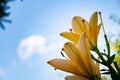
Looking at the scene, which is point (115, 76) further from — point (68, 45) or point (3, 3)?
point (3, 3)

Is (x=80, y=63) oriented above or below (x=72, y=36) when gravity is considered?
below

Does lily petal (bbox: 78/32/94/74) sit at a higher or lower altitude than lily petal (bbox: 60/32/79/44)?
lower

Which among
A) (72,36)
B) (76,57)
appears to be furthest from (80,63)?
(72,36)

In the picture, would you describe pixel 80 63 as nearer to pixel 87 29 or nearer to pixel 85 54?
pixel 85 54

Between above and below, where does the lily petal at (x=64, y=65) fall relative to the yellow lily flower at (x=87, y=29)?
below

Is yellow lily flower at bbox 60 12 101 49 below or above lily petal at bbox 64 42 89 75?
above

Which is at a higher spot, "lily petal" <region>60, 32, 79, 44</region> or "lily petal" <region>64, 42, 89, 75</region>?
"lily petal" <region>60, 32, 79, 44</region>

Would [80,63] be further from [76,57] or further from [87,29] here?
[87,29]

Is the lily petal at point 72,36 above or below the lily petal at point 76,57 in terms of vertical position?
above

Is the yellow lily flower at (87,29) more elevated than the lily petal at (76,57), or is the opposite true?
the yellow lily flower at (87,29)
